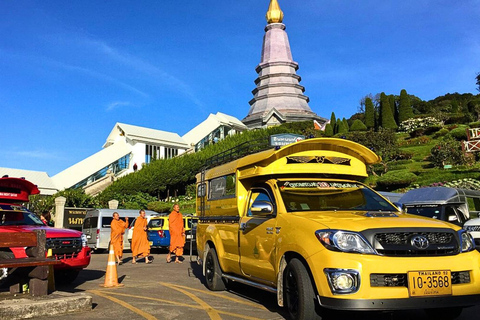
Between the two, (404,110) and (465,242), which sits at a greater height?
(404,110)

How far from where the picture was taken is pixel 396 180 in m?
33.2

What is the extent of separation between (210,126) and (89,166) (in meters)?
22.6

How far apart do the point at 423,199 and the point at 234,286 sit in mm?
10617

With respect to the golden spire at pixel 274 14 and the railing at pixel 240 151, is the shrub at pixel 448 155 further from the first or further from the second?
the golden spire at pixel 274 14

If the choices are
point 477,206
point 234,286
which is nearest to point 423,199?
point 477,206

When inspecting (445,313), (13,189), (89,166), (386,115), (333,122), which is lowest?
(445,313)

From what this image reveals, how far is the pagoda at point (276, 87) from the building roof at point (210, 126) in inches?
121

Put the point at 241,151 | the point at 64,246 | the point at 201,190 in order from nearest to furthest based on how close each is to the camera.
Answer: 1. the point at 241,151
2. the point at 64,246
3. the point at 201,190

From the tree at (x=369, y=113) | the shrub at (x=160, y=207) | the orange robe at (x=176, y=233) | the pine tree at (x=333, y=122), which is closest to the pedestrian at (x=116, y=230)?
the orange robe at (x=176, y=233)

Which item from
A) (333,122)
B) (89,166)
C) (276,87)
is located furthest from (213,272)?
(276,87)

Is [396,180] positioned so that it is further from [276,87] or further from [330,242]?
[276,87]

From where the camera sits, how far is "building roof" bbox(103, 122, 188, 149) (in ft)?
183

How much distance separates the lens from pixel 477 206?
2064 centimetres

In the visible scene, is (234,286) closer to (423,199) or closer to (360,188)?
(360,188)
